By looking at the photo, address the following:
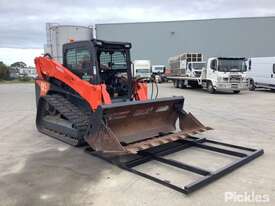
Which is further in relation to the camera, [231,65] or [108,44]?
[231,65]

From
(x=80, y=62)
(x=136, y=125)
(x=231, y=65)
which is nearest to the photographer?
(x=136, y=125)

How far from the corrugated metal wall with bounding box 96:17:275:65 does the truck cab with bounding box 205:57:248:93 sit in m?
20.4

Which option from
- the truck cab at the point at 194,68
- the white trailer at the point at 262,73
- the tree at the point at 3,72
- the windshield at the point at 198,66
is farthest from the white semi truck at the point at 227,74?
the tree at the point at 3,72

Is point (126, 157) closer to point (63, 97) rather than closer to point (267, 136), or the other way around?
A: point (63, 97)

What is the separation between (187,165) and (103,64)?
319 cm

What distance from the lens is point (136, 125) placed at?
21.5ft

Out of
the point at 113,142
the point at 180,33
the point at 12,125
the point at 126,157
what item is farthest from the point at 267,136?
the point at 180,33

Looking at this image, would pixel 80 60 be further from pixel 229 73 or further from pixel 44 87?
pixel 229 73

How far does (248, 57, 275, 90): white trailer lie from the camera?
20.8 m

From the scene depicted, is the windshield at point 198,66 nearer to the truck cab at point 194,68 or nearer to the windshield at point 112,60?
the truck cab at point 194,68

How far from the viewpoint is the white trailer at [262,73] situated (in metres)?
20.8

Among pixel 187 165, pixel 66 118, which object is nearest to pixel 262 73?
pixel 66 118

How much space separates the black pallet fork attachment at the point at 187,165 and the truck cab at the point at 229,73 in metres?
12.8

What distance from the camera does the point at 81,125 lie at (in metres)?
6.46
